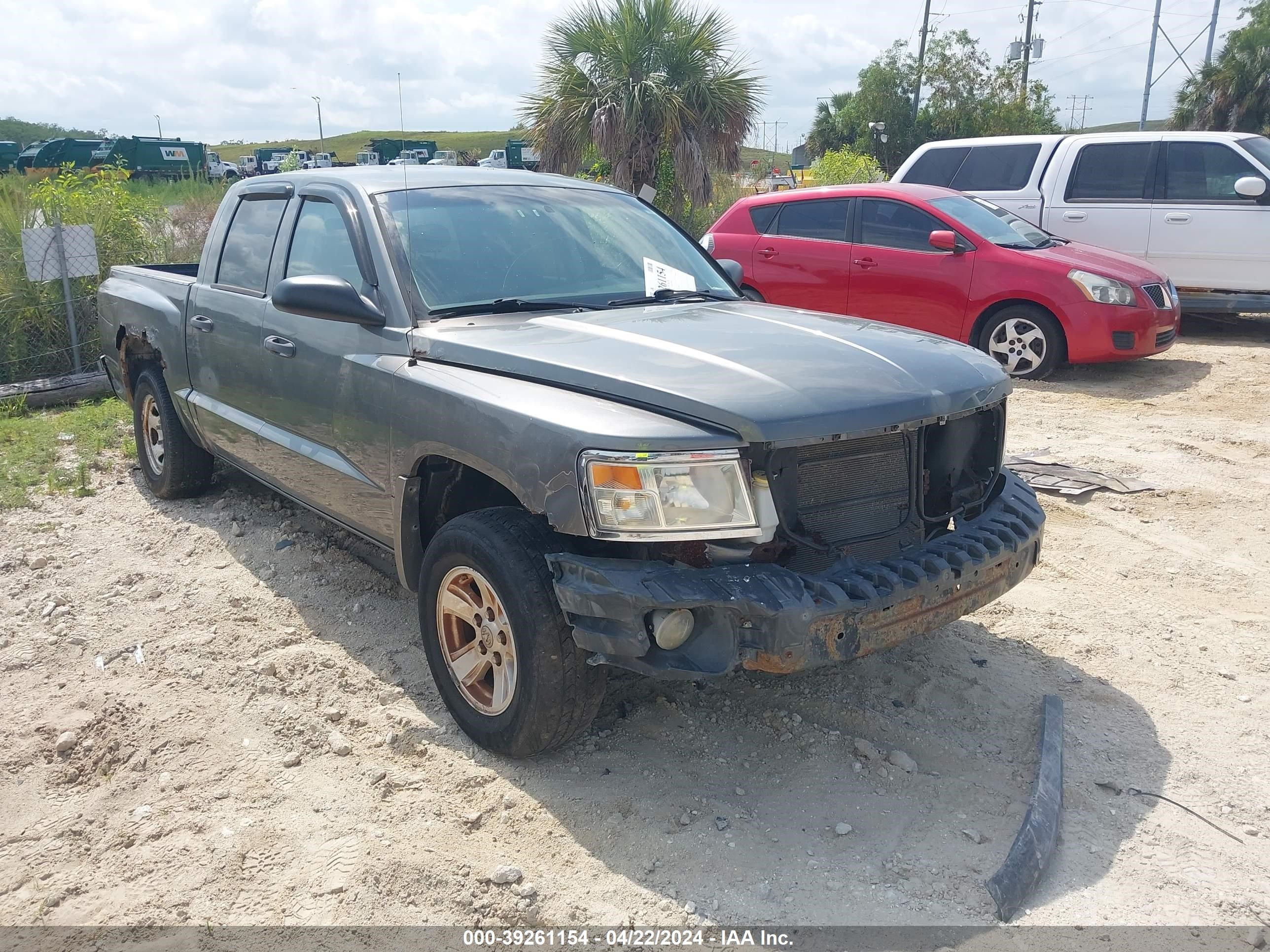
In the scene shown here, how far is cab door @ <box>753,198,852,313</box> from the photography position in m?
9.43

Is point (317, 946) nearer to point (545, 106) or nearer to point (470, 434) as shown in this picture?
point (470, 434)

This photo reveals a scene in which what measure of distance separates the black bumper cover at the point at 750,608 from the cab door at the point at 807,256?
6.75 metres

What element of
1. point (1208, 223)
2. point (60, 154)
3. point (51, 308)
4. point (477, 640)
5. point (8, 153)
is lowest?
point (477, 640)

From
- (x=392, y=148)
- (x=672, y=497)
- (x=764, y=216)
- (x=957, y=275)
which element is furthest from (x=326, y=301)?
(x=392, y=148)

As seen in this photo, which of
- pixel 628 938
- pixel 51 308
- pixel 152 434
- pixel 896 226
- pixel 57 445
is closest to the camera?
pixel 628 938

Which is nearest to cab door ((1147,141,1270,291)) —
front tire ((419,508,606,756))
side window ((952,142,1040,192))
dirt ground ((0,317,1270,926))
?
side window ((952,142,1040,192))

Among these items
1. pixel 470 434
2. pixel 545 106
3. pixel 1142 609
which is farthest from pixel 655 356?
pixel 545 106

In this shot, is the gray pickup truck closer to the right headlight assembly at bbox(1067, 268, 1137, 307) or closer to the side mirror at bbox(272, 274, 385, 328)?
the side mirror at bbox(272, 274, 385, 328)

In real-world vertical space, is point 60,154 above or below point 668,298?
above

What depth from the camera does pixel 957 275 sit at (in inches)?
346

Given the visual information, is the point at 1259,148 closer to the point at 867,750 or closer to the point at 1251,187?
the point at 1251,187

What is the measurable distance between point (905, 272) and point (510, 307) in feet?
20.0

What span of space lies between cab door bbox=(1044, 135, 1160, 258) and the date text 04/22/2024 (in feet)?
31.9

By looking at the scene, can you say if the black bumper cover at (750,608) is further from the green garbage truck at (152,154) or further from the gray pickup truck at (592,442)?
the green garbage truck at (152,154)
